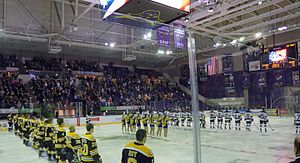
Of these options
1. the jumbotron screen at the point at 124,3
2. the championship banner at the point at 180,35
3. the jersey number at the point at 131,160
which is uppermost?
the championship banner at the point at 180,35

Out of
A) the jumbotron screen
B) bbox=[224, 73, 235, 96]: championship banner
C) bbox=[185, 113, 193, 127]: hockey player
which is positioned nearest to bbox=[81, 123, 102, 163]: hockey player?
the jumbotron screen

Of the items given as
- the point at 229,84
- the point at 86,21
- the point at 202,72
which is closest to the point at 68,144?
the point at 202,72

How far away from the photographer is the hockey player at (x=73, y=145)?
17.5 ft

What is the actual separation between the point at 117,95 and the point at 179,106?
23.4ft

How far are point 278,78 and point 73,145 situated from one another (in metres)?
20.9

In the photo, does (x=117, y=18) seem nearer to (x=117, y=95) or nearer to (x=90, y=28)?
(x=90, y=28)

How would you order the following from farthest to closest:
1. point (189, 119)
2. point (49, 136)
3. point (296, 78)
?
point (296, 78), point (189, 119), point (49, 136)

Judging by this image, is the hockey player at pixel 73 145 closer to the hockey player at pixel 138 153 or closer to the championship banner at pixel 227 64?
the hockey player at pixel 138 153

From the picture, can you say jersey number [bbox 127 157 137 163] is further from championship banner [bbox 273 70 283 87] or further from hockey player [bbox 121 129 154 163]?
championship banner [bbox 273 70 283 87]

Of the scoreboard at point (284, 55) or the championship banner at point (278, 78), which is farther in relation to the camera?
the championship banner at point (278, 78)

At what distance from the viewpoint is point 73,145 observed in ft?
17.6

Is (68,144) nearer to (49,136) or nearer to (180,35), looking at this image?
(49,136)

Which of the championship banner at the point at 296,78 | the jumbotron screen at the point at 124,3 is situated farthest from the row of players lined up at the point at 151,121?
the championship banner at the point at 296,78

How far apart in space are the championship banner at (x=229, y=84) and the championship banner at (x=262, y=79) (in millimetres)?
2460
